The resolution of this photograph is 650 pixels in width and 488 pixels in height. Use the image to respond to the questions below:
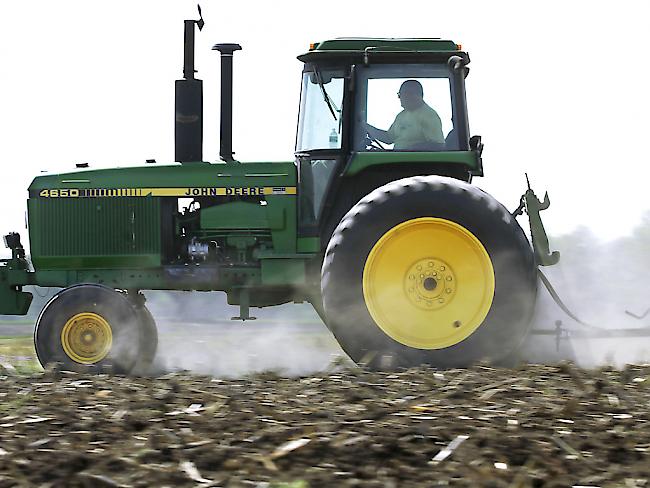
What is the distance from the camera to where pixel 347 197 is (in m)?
8.53

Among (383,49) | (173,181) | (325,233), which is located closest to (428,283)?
(325,233)

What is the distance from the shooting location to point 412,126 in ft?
27.7

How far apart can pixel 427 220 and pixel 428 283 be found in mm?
460

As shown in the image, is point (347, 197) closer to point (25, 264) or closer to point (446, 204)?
point (446, 204)

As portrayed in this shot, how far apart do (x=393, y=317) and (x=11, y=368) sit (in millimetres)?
3102

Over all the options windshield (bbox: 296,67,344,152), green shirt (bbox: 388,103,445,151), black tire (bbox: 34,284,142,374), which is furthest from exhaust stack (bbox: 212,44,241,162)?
black tire (bbox: 34,284,142,374)

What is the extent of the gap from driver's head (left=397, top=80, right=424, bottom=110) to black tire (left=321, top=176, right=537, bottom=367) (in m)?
1.09

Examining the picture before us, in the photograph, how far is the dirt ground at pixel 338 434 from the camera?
456cm

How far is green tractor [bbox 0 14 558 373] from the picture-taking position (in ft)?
25.0

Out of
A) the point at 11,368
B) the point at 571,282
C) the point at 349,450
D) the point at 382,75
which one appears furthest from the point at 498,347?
the point at 11,368

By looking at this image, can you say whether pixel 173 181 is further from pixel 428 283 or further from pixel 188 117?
pixel 428 283

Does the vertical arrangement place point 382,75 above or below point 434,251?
above

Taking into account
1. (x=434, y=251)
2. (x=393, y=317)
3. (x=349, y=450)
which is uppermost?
(x=434, y=251)

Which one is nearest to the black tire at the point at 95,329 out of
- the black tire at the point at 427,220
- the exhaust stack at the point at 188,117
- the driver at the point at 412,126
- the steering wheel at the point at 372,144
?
the exhaust stack at the point at 188,117
